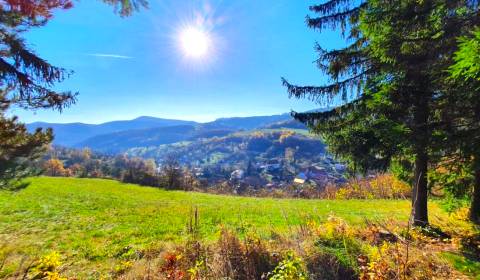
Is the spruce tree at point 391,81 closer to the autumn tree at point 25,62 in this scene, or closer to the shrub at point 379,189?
the autumn tree at point 25,62

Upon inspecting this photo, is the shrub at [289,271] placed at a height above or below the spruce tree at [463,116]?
below

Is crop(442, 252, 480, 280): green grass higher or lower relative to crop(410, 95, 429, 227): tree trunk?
lower

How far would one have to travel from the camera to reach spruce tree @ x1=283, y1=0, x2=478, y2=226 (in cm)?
671

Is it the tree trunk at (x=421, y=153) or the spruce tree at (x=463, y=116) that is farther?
the tree trunk at (x=421, y=153)

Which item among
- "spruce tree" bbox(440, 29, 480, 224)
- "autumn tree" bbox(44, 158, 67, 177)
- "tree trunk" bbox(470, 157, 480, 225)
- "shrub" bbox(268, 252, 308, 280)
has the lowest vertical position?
"autumn tree" bbox(44, 158, 67, 177)

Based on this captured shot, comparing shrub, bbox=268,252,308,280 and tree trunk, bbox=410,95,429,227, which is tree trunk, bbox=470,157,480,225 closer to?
tree trunk, bbox=410,95,429,227

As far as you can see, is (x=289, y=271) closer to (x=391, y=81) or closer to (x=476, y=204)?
(x=391, y=81)

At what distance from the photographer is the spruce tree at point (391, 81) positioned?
264 inches

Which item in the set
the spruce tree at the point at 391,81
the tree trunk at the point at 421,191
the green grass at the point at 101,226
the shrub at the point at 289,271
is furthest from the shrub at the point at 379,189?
the shrub at the point at 289,271

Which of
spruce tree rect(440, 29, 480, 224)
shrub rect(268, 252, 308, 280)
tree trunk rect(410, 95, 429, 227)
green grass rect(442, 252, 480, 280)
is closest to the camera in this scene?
shrub rect(268, 252, 308, 280)

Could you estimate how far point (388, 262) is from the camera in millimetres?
5348

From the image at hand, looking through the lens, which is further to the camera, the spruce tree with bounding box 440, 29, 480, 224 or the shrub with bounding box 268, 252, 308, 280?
the spruce tree with bounding box 440, 29, 480, 224

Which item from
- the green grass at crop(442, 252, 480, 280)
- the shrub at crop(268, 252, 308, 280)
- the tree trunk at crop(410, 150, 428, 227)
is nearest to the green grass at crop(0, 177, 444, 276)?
the tree trunk at crop(410, 150, 428, 227)

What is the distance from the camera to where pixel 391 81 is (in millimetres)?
8312
